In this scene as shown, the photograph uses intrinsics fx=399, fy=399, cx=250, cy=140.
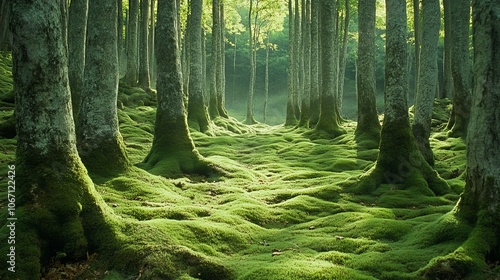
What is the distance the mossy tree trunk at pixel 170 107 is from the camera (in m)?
11.6

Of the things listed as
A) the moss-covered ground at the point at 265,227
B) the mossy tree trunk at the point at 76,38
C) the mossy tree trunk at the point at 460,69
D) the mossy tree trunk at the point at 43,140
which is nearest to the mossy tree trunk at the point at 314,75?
the mossy tree trunk at the point at 460,69

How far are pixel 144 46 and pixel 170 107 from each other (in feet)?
49.5

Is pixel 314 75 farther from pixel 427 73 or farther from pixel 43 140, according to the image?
pixel 43 140

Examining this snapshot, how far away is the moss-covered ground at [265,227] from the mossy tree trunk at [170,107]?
0.89m

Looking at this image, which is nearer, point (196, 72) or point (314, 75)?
point (196, 72)

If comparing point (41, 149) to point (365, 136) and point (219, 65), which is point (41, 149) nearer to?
point (365, 136)

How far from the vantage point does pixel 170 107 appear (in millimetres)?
11773

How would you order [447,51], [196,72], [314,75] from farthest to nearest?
[314,75], [447,51], [196,72]

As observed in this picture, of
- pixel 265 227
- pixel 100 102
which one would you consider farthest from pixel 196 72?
pixel 265 227

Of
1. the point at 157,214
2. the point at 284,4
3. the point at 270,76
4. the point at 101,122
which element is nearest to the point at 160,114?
the point at 101,122

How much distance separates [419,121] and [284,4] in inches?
1125

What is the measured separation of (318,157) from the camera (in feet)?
50.7

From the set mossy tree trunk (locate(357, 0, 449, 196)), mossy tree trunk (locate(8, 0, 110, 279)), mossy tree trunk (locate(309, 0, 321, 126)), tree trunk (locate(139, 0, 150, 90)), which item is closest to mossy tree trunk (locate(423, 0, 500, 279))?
mossy tree trunk (locate(357, 0, 449, 196))

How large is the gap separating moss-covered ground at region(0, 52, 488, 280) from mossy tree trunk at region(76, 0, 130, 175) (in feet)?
1.84
